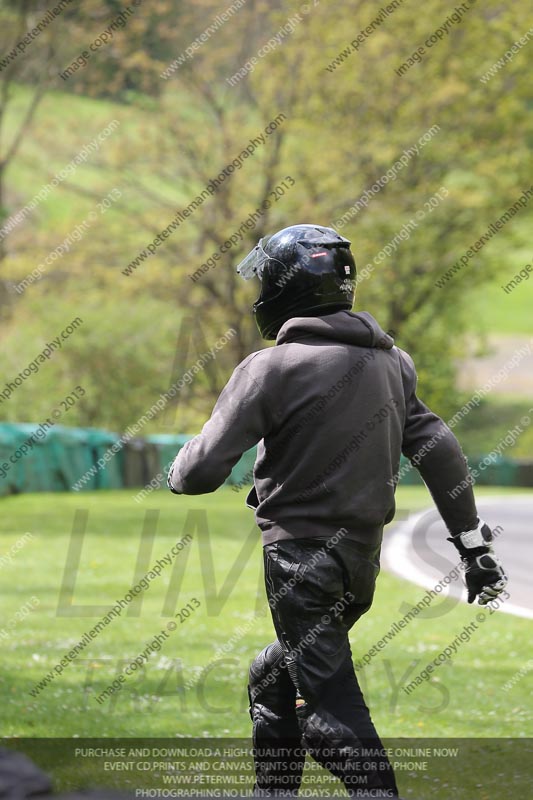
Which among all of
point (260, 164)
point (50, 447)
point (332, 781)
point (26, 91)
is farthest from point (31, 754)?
point (26, 91)

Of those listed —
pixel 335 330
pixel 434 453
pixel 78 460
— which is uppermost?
pixel 335 330

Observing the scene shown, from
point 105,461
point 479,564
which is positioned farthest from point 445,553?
point 105,461

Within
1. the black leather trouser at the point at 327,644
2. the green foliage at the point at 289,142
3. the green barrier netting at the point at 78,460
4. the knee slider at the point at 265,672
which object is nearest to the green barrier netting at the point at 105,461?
the green barrier netting at the point at 78,460

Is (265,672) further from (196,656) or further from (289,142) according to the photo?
(289,142)

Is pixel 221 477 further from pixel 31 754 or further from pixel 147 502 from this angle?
pixel 147 502

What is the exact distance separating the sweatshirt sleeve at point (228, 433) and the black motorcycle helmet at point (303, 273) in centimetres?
30

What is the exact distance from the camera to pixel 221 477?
3562 millimetres

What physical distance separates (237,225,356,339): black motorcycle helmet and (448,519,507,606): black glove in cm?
84

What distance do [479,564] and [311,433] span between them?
787mm

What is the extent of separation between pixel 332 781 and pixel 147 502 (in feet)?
56.4

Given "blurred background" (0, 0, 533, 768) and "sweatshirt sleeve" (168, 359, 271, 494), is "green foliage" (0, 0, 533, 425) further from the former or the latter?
"sweatshirt sleeve" (168, 359, 271, 494)

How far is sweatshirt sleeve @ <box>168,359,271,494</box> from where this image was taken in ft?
11.6

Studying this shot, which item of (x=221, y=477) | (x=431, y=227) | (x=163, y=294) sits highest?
(x=221, y=477)

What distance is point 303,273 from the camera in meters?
3.71
